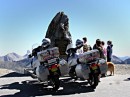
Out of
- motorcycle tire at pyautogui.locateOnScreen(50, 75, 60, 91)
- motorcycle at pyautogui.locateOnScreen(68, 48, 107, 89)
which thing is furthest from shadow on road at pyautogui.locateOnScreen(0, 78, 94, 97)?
motorcycle at pyautogui.locateOnScreen(68, 48, 107, 89)

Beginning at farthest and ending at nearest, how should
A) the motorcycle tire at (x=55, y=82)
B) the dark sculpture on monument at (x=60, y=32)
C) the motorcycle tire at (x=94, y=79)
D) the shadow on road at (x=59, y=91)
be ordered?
the dark sculpture on monument at (x=60, y=32) < the motorcycle tire at (x=94, y=79) < the motorcycle tire at (x=55, y=82) < the shadow on road at (x=59, y=91)

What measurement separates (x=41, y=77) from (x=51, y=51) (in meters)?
1.02

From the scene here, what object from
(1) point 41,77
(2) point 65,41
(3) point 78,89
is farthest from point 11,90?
(2) point 65,41

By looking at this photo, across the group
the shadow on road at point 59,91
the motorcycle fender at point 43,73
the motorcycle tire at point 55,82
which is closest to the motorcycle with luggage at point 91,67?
the shadow on road at point 59,91

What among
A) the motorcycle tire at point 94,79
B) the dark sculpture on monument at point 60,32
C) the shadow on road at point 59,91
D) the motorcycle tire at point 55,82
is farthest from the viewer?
the dark sculpture on monument at point 60,32

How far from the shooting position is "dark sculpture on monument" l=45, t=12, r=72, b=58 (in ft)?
99.1

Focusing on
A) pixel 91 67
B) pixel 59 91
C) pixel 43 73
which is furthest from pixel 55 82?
pixel 91 67

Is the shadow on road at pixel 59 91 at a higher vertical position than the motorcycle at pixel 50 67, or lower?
lower

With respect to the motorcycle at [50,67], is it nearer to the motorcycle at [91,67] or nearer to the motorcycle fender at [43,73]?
the motorcycle fender at [43,73]

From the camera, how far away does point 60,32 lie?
1248 inches

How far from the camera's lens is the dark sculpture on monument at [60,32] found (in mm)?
30219

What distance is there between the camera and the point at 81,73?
614 inches

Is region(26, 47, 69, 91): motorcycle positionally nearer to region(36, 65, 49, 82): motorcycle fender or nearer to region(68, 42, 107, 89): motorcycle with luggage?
region(36, 65, 49, 82): motorcycle fender

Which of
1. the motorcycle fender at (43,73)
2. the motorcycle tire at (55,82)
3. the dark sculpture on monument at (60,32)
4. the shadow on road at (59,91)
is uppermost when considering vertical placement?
the dark sculpture on monument at (60,32)
